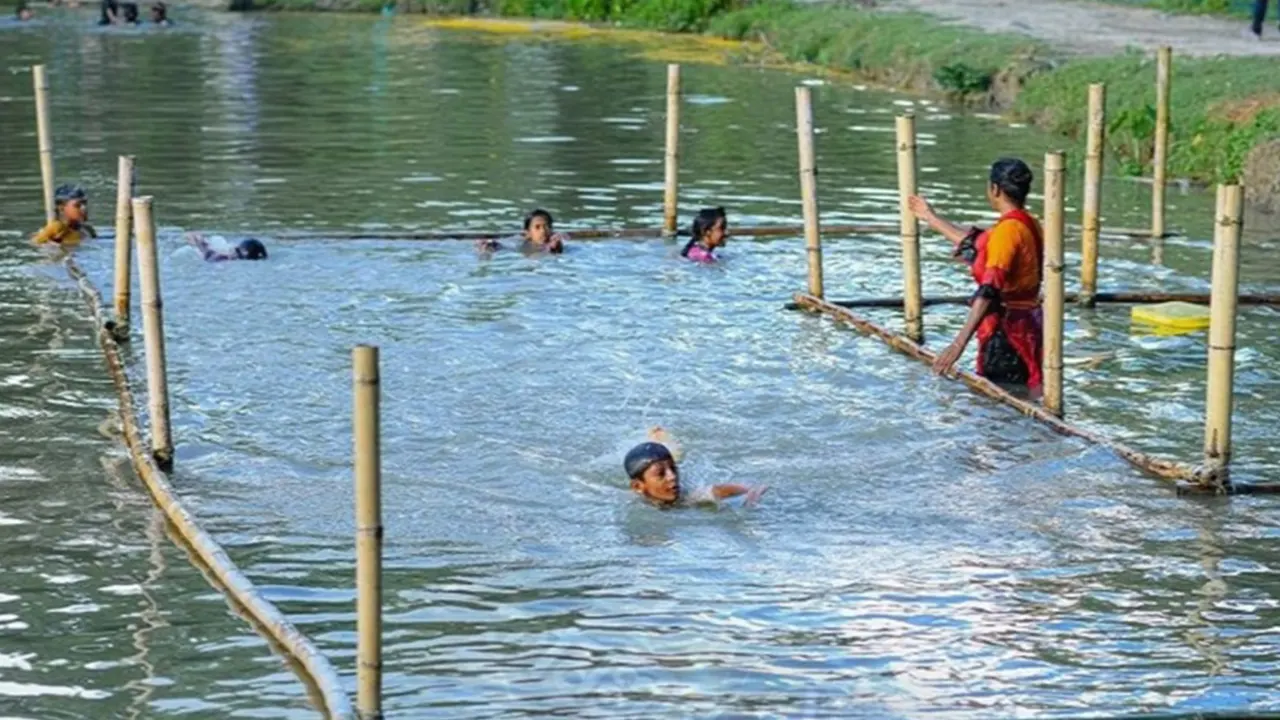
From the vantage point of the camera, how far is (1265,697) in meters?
8.40

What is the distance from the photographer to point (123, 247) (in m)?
14.3

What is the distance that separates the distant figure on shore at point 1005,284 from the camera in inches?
507

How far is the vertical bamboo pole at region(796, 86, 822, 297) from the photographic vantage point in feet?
49.7

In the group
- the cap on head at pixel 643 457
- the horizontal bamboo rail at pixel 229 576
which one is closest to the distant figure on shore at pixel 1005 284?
the cap on head at pixel 643 457

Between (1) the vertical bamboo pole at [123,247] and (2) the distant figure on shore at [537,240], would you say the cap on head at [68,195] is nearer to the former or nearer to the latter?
→ (2) the distant figure on shore at [537,240]

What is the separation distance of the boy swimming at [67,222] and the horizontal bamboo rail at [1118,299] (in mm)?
5795

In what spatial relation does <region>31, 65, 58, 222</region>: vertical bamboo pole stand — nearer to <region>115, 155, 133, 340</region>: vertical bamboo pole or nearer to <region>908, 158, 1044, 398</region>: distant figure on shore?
<region>115, 155, 133, 340</region>: vertical bamboo pole

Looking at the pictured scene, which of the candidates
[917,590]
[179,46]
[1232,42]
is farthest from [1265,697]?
[179,46]

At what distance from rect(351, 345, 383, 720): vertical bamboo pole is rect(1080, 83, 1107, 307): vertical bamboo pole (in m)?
8.25

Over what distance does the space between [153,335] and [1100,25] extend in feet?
77.9

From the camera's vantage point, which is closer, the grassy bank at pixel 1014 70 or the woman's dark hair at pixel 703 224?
the woman's dark hair at pixel 703 224

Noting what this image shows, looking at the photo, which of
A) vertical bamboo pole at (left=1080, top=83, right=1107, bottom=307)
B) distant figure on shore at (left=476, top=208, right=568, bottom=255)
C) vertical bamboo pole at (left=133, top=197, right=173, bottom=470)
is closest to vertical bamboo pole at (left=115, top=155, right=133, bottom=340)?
vertical bamboo pole at (left=133, top=197, right=173, bottom=470)

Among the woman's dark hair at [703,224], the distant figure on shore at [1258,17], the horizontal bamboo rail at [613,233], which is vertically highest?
the distant figure on shore at [1258,17]

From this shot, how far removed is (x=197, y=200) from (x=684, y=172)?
5116mm
